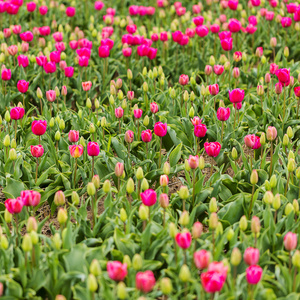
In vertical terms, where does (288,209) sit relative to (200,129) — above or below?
below

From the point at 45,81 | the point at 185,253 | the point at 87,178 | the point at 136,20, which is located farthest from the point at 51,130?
the point at 136,20

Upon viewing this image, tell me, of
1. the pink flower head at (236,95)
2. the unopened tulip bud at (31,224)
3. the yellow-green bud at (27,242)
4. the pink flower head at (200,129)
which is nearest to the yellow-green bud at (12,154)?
the unopened tulip bud at (31,224)

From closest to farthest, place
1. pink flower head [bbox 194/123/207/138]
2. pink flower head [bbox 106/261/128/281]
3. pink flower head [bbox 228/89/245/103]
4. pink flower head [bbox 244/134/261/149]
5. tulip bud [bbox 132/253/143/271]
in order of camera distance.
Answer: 1. pink flower head [bbox 106/261/128/281]
2. tulip bud [bbox 132/253/143/271]
3. pink flower head [bbox 244/134/261/149]
4. pink flower head [bbox 194/123/207/138]
5. pink flower head [bbox 228/89/245/103]

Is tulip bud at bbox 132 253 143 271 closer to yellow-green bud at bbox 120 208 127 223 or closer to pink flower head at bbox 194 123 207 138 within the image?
yellow-green bud at bbox 120 208 127 223

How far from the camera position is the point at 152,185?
384cm

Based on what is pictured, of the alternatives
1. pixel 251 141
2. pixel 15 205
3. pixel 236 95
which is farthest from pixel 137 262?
pixel 236 95

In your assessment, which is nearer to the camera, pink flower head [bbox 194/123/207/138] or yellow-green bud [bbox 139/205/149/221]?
yellow-green bud [bbox 139/205/149/221]

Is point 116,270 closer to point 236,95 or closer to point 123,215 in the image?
point 123,215

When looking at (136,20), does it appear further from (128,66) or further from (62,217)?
(62,217)

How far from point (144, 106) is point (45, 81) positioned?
1.21 m

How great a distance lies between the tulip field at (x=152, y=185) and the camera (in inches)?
99.6

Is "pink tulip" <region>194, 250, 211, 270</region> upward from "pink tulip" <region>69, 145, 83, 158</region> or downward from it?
upward

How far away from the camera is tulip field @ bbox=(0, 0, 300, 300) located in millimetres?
2529

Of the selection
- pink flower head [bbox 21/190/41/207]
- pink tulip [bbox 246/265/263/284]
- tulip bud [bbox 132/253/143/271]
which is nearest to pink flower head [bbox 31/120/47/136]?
pink flower head [bbox 21/190/41/207]
